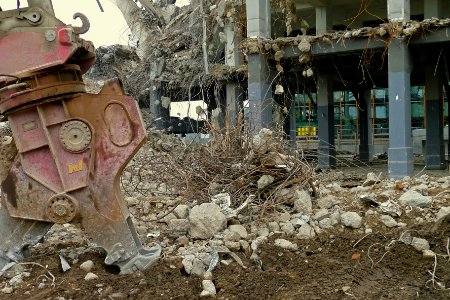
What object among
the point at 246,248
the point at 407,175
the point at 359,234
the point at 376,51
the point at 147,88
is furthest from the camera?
the point at 147,88

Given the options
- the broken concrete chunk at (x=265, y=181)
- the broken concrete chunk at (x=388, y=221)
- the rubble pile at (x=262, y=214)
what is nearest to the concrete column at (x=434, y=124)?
the rubble pile at (x=262, y=214)

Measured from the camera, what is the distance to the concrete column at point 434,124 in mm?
16141

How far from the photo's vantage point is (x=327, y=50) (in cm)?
1288

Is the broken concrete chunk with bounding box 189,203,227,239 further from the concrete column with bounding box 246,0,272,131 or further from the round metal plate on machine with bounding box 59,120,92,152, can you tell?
the concrete column with bounding box 246,0,272,131

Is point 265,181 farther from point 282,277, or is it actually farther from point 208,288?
point 208,288

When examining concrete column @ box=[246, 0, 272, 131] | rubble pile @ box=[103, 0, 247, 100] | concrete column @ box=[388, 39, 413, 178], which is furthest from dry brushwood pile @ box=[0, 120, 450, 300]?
rubble pile @ box=[103, 0, 247, 100]

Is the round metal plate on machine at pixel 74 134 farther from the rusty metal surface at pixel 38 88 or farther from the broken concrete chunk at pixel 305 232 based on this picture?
the broken concrete chunk at pixel 305 232

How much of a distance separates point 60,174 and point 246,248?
55.2 inches

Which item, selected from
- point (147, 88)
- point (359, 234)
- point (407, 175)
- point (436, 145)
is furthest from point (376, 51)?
point (359, 234)

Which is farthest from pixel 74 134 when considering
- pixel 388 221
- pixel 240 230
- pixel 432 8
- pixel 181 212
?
pixel 432 8

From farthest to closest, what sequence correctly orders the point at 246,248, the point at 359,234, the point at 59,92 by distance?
1. the point at 359,234
2. the point at 246,248
3. the point at 59,92

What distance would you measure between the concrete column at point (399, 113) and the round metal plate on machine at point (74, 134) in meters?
9.81

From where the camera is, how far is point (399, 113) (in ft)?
40.6

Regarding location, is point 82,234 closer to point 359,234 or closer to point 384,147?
point 359,234
